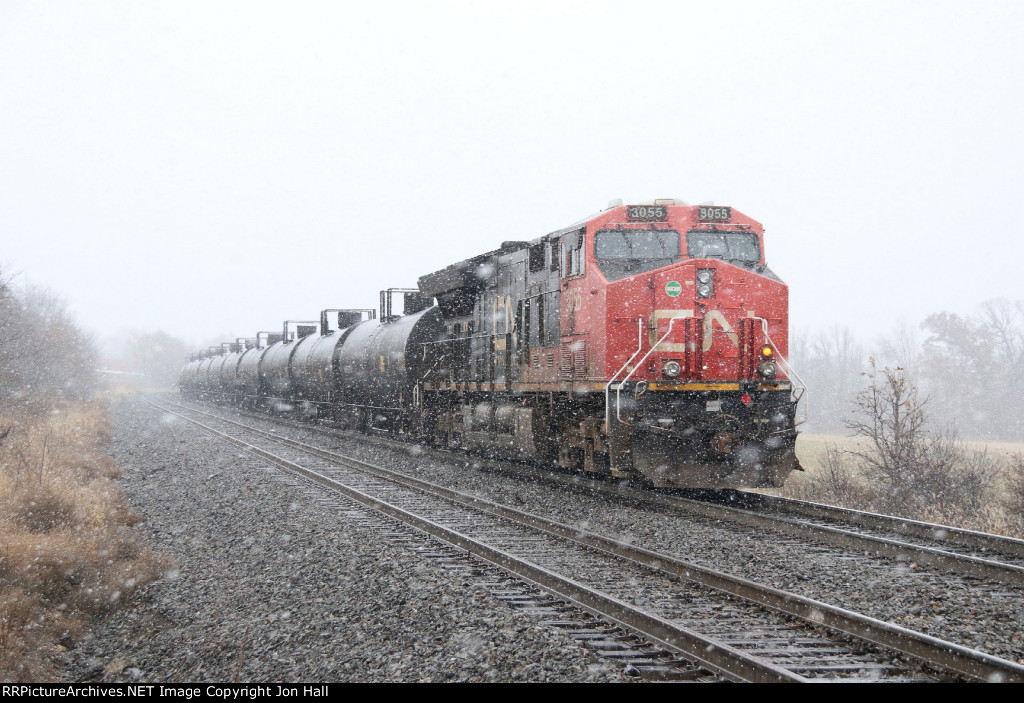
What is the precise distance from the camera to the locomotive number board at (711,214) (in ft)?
36.5

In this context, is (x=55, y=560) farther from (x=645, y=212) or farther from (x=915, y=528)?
(x=915, y=528)

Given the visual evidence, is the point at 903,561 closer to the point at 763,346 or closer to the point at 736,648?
the point at 736,648

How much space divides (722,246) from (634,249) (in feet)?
4.08

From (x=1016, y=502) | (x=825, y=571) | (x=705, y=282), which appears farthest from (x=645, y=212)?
(x=1016, y=502)

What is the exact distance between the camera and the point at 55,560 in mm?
7238

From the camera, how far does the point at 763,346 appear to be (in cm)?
1045

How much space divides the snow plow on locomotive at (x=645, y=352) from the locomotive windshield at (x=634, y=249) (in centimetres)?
2

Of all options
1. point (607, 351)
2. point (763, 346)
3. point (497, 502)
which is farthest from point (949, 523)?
point (497, 502)

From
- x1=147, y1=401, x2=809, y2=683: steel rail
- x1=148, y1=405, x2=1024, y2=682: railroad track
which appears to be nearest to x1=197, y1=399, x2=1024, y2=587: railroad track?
x1=148, y1=405, x2=1024, y2=682: railroad track

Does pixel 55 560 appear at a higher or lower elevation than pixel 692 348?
lower

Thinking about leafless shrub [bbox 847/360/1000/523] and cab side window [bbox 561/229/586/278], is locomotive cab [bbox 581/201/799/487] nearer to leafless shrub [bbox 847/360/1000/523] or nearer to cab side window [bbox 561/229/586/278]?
cab side window [bbox 561/229/586/278]

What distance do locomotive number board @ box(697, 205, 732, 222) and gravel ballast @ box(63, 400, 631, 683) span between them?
20.2ft

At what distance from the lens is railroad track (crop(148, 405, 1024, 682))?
14.4 ft
